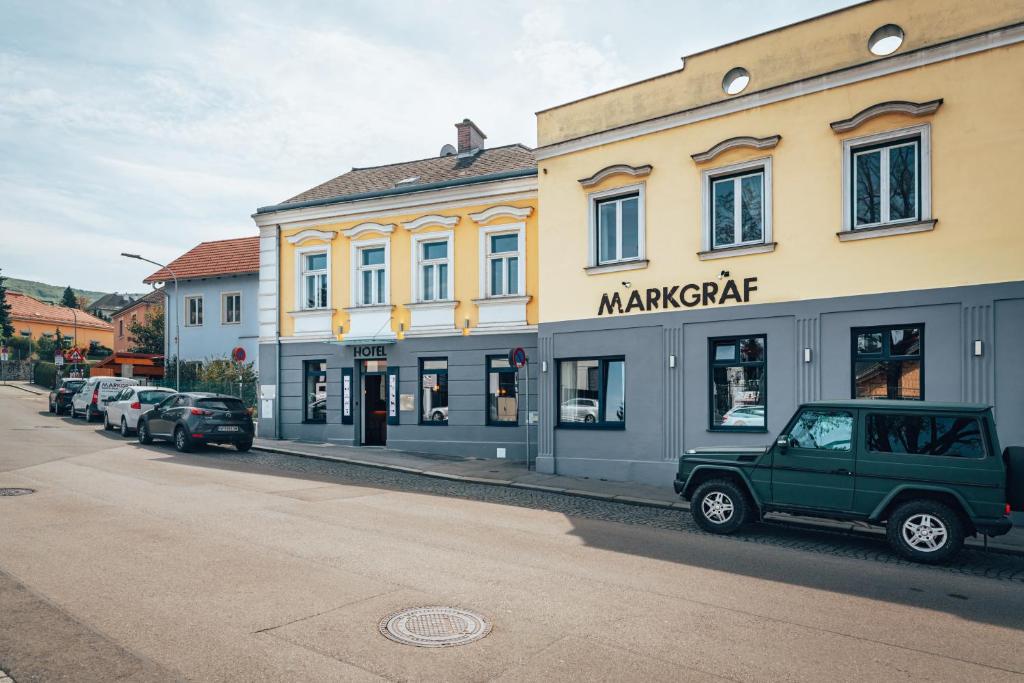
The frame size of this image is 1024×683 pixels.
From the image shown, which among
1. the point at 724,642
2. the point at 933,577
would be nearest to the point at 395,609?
the point at 724,642

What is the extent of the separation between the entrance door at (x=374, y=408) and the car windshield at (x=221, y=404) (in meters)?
3.27

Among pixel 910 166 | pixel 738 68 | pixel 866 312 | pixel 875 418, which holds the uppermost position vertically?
pixel 738 68

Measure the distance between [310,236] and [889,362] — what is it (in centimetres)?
1552

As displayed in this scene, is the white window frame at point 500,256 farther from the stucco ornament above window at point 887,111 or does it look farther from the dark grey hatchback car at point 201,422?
the stucco ornament above window at point 887,111

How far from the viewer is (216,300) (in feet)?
119

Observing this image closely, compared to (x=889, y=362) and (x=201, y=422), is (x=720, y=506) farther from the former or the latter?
(x=201, y=422)

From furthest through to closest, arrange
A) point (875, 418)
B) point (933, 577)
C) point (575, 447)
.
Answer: point (575, 447) < point (875, 418) < point (933, 577)

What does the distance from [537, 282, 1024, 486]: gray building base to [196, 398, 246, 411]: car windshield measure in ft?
28.6

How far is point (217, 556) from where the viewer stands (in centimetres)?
764

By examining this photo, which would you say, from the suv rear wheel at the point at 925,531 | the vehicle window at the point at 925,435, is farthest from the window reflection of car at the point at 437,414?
the suv rear wheel at the point at 925,531

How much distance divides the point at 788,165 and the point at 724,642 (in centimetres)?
960

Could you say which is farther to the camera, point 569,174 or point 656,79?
point 569,174

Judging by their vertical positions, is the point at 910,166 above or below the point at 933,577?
above

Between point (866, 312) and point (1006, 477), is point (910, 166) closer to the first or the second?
point (866, 312)
